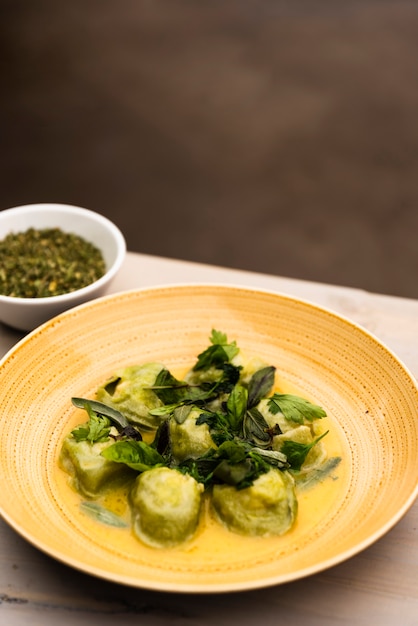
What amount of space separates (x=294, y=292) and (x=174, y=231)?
2716 mm

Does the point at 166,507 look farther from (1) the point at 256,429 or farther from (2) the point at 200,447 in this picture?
(1) the point at 256,429

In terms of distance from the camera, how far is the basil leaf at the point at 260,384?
224 cm

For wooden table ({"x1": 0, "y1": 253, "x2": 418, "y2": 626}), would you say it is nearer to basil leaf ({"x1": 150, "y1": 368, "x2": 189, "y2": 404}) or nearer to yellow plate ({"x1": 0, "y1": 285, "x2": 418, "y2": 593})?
yellow plate ({"x1": 0, "y1": 285, "x2": 418, "y2": 593})

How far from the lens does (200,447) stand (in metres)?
2.00

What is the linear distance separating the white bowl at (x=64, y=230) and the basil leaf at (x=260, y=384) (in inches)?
25.4

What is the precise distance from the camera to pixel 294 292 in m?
2.97

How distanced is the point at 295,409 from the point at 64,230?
133 centimetres

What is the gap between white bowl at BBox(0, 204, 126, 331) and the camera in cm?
246

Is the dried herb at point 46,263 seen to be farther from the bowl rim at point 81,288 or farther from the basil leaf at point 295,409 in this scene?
the basil leaf at point 295,409

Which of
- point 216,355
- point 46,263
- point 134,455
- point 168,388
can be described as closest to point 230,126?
point 46,263

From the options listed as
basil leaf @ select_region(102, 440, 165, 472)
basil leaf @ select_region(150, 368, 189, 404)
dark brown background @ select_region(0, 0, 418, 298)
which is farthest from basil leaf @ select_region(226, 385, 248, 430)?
dark brown background @ select_region(0, 0, 418, 298)

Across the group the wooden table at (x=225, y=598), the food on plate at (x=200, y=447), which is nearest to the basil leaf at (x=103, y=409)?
the food on plate at (x=200, y=447)

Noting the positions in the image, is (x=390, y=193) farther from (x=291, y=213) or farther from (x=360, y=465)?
(x=360, y=465)

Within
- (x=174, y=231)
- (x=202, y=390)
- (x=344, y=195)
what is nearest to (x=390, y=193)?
(x=344, y=195)
